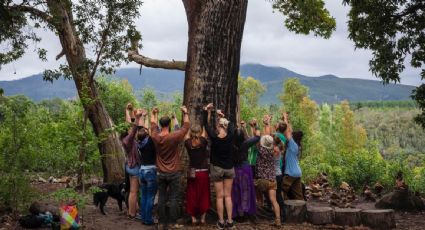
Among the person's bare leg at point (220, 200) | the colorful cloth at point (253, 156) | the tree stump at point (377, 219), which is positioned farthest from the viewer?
the colorful cloth at point (253, 156)

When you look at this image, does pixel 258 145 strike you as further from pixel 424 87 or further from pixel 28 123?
pixel 424 87

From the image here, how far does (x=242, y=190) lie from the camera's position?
8.51m

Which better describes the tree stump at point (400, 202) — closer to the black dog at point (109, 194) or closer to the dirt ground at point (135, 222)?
the dirt ground at point (135, 222)

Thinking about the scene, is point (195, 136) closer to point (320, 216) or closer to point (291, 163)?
point (291, 163)

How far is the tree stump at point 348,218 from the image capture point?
344 inches

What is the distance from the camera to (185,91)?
366 inches

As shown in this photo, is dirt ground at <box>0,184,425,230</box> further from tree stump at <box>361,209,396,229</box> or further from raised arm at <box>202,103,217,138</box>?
raised arm at <box>202,103,217,138</box>

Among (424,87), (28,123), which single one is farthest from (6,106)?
(424,87)

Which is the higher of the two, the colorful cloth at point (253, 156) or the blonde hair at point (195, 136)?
the blonde hair at point (195, 136)

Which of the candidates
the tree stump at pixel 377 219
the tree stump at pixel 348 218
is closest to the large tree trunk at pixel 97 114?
the tree stump at pixel 348 218

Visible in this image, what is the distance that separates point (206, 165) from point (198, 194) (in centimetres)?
56

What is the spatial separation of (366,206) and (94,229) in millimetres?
6979

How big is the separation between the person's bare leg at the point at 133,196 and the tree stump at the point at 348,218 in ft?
13.1

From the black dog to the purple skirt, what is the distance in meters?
2.44
